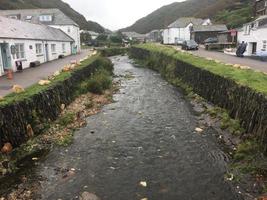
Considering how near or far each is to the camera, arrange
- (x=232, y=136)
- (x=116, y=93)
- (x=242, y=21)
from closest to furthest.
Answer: (x=232, y=136)
(x=116, y=93)
(x=242, y=21)

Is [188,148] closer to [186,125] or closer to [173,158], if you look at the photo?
[173,158]

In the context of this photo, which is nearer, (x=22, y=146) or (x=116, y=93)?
(x=22, y=146)

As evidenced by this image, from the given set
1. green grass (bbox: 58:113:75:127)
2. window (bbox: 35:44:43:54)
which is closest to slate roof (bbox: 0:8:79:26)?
window (bbox: 35:44:43:54)

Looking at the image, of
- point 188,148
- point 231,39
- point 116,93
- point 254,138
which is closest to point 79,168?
point 188,148

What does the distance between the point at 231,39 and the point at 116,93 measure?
40.0m

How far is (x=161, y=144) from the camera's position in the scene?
14961 mm

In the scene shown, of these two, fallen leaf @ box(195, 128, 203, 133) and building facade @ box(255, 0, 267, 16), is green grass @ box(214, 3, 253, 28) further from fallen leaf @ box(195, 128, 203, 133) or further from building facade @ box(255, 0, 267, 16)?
fallen leaf @ box(195, 128, 203, 133)

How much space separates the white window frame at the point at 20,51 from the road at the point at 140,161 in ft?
51.6

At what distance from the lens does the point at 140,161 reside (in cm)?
1313

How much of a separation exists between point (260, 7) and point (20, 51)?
56.9m

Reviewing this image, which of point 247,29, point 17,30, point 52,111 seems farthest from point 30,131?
point 247,29

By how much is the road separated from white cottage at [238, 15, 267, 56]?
23130 mm

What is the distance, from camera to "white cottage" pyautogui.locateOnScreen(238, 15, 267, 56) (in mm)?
38281

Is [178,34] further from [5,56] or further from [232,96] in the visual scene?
[232,96]
